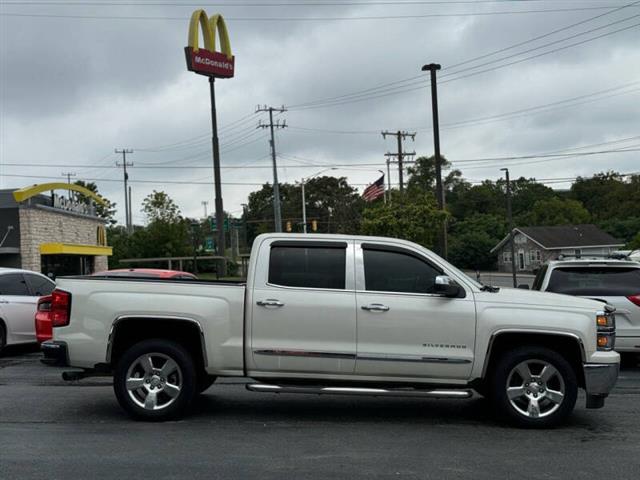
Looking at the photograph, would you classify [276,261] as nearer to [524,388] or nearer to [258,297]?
[258,297]

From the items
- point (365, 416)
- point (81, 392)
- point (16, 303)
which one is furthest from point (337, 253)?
point (16, 303)

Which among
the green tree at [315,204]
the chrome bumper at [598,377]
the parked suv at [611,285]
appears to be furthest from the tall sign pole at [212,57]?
the chrome bumper at [598,377]

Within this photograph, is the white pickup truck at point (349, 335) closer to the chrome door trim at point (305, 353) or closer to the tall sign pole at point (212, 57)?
the chrome door trim at point (305, 353)

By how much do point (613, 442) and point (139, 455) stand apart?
4296 mm

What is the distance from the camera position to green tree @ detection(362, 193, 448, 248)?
34.7 meters

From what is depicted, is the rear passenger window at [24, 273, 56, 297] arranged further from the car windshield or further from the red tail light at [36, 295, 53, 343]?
the car windshield

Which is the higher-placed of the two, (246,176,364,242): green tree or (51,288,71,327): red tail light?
(246,176,364,242): green tree

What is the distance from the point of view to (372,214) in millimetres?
36906

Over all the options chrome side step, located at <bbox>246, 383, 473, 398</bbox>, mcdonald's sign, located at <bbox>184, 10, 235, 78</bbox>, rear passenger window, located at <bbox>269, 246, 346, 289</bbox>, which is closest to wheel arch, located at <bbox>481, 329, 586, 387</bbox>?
chrome side step, located at <bbox>246, 383, 473, 398</bbox>

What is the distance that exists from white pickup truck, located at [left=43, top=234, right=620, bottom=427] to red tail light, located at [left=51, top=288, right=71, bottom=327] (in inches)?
0.5

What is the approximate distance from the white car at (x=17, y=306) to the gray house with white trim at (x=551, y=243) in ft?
242

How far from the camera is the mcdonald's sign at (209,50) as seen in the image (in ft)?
164

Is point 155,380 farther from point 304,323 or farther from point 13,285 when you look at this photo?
point 13,285

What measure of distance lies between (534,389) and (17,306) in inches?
379
